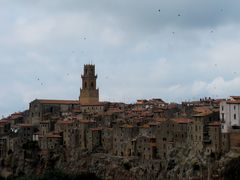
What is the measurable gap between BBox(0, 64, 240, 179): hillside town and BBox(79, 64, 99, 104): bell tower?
0.18 metres

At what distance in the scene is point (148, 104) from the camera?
344 ft

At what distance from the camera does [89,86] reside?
119812mm

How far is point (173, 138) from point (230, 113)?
Answer: 841cm

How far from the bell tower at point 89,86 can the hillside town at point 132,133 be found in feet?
0.60

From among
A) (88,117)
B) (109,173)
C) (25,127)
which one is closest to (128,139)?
(109,173)

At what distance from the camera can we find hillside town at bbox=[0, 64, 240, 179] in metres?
70.6

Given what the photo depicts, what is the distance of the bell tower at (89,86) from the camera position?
4673 inches

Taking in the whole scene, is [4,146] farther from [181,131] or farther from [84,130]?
[181,131]

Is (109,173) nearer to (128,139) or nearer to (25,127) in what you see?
(128,139)

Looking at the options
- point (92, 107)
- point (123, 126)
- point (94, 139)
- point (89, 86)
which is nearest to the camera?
point (123, 126)

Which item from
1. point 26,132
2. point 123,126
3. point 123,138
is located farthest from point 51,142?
point 123,138

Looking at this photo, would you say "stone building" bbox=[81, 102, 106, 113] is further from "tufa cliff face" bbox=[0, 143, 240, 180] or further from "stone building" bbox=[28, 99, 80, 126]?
"tufa cliff face" bbox=[0, 143, 240, 180]

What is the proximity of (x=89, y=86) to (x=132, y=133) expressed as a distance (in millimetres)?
37950

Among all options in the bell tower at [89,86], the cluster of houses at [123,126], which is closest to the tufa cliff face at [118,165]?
the cluster of houses at [123,126]
